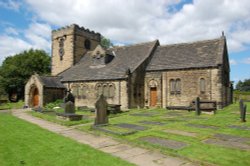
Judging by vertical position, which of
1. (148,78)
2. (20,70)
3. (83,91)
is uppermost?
(20,70)

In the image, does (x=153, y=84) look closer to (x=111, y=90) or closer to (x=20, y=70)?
(x=111, y=90)

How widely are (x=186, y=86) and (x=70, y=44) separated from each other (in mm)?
21353

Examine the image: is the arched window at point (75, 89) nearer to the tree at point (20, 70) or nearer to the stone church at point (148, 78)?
the stone church at point (148, 78)

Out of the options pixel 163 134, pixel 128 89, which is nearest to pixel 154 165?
pixel 163 134

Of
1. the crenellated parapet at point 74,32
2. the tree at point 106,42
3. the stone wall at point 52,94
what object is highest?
the tree at point 106,42

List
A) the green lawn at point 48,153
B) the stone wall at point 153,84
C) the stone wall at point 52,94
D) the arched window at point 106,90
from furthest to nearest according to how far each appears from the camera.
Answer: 1. the stone wall at point 52,94
2. the arched window at point 106,90
3. the stone wall at point 153,84
4. the green lawn at point 48,153

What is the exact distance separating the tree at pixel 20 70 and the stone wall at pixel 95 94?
2190cm

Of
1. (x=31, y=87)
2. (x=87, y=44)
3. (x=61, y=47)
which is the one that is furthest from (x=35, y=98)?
(x=87, y=44)

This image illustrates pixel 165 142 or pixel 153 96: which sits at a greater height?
pixel 153 96

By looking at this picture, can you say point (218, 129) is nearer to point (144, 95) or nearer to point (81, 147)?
point (81, 147)

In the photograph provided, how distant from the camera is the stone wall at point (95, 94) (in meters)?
26.2

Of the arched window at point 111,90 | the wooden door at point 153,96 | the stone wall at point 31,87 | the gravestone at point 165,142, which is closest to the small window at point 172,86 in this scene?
the wooden door at point 153,96

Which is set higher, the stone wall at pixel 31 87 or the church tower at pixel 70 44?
the church tower at pixel 70 44

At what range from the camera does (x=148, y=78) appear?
92.2 feet
